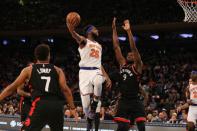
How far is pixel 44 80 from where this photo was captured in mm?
7816

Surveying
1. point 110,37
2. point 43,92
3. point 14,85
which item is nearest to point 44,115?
point 43,92

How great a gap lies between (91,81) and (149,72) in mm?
11925

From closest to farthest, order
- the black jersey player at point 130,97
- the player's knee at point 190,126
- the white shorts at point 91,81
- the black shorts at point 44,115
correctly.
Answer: the black shorts at point 44,115, the black jersey player at point 130,97, the white shorts at point 91,81, the player's knee at point 190,126

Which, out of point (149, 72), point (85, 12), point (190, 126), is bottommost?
point (190, 126)

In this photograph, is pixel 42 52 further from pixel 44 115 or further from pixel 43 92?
pixel 44 115

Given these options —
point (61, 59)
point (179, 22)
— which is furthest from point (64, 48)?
point (179, 22)

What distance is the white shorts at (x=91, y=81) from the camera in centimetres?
1039

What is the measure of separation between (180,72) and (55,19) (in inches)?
348

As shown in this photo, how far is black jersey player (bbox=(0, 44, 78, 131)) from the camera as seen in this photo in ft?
25.3

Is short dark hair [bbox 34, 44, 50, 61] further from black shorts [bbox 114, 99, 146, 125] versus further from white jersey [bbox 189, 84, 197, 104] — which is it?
white jersey [bbox 189, 84, 197, 104]

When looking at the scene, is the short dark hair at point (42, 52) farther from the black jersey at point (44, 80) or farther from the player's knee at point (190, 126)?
the player's knee at point (190, 126)

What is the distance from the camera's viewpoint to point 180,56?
76.5 ft

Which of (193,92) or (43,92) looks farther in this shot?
(193,92)

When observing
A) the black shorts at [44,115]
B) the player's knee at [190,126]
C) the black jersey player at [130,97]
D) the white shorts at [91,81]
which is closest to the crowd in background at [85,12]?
the player's knee at [190,126]
